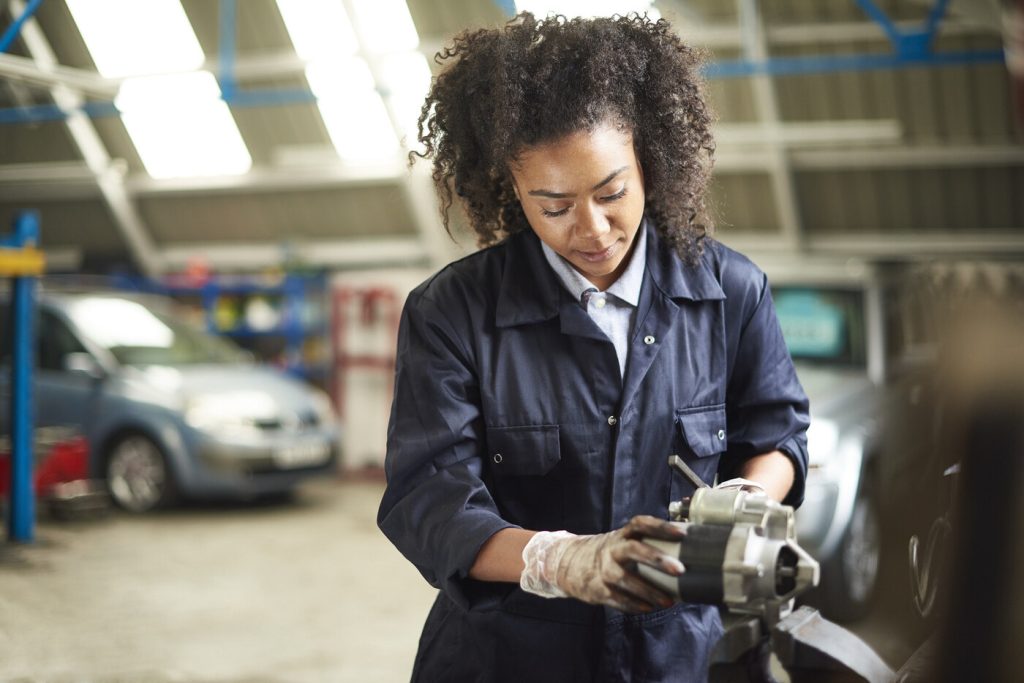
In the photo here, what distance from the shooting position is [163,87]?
10031mm

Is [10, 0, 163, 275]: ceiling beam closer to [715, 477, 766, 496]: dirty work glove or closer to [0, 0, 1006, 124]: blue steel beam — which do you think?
[0, 0, 1006, 124]: blue steel beam

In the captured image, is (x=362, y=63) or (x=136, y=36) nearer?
(x=136, y=36)

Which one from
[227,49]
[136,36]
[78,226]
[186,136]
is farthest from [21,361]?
[78,226]

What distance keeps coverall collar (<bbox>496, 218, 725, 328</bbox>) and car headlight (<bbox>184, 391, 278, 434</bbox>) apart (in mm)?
5583

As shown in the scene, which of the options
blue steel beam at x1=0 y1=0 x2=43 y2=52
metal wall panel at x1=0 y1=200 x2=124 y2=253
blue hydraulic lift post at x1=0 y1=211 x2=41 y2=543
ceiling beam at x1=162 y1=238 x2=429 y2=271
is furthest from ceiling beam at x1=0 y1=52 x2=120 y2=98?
metal wall panel at x1=0 y1=200 x2=124 y2=253

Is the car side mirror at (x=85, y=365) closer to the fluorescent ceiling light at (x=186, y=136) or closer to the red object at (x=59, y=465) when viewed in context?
the red object at (x=59, y=465)

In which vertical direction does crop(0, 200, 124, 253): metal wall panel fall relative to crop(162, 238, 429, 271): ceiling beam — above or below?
above

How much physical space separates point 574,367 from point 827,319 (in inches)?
151

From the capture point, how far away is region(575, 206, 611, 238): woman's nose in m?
1.61

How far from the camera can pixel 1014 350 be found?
0.81m

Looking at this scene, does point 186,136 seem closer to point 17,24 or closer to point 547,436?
point 17,24

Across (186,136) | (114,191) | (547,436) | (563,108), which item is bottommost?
(547,436)

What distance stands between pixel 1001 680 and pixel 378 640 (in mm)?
4114

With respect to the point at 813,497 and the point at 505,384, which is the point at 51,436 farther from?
the point at 505,384
